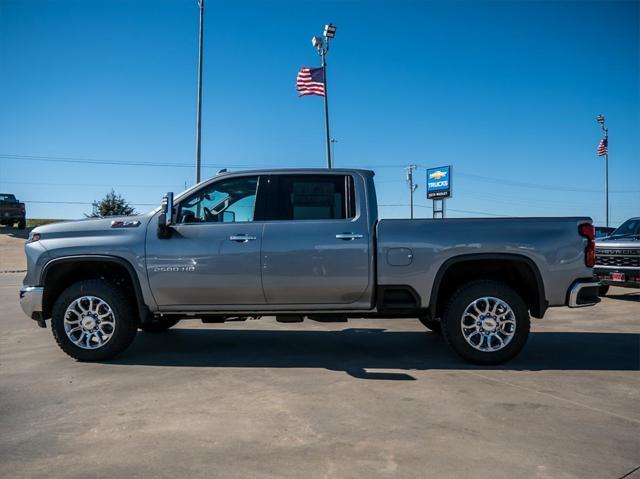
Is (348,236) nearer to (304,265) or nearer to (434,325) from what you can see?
(304,265)

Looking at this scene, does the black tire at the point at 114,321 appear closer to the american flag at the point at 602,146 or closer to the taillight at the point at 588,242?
the taillight at the point at 588,242

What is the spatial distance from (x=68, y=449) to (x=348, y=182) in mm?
3498

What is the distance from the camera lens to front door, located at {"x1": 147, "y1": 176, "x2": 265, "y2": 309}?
513cm

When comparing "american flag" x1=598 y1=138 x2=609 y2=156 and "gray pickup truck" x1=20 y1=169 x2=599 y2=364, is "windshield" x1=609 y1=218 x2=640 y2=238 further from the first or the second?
"american flag" x1=598 y1=138 x2=609 y2=156

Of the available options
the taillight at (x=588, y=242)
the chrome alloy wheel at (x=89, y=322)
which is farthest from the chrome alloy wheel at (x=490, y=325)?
the chrome alloy wheel at (x=89, y=322)

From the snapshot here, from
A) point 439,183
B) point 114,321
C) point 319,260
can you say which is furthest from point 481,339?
point 439,183

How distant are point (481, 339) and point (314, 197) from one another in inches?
87.3

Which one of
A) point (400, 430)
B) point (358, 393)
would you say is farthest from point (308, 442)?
point (358, 393)

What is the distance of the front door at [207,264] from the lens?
5129 millimetres

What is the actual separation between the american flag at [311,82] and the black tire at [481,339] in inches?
664

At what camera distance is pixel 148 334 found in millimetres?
6934

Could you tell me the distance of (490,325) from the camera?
5.05m

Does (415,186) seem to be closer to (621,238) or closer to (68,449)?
(621,238)

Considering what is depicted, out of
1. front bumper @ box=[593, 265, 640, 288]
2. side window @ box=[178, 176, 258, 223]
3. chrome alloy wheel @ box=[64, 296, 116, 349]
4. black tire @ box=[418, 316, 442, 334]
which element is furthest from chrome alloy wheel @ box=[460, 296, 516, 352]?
front bumper @ box=[593, 265, 640, 288]
